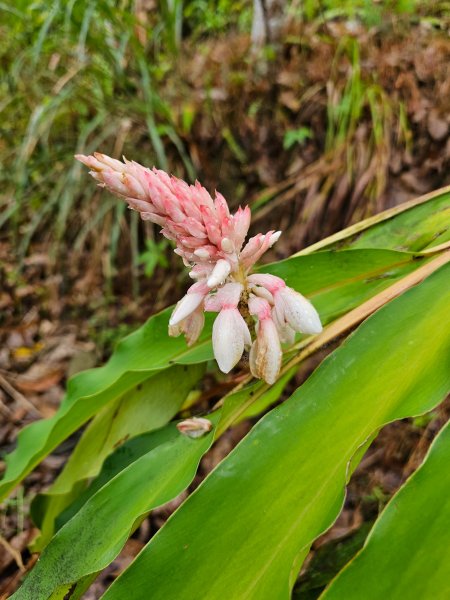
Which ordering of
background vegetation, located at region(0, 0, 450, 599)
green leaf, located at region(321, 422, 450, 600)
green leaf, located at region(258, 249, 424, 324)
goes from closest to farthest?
green leaf, located at region(321, 422, 450, 600)
green leaf, located at region(258, 249, 424, 324)
background vegetation, located at region(0, 0, 450, 599)

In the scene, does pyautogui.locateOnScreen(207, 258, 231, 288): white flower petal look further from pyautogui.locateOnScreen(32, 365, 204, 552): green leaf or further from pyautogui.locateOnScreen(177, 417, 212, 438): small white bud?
pyautogui.locateOnScreen(32, 365, 204, 552): green leaf

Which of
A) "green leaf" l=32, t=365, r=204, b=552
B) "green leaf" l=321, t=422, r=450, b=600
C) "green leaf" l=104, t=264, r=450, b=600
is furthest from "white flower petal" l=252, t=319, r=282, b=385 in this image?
"green leaf" l=32, t=365, r=204, b=552

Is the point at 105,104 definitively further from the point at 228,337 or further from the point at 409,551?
the point at 409,551

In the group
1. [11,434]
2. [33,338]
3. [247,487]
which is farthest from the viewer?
[33,338]

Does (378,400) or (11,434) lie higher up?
(11,434)

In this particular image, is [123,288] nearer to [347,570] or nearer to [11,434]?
[11,434]

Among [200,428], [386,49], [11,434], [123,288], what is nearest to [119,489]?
[200,428]
